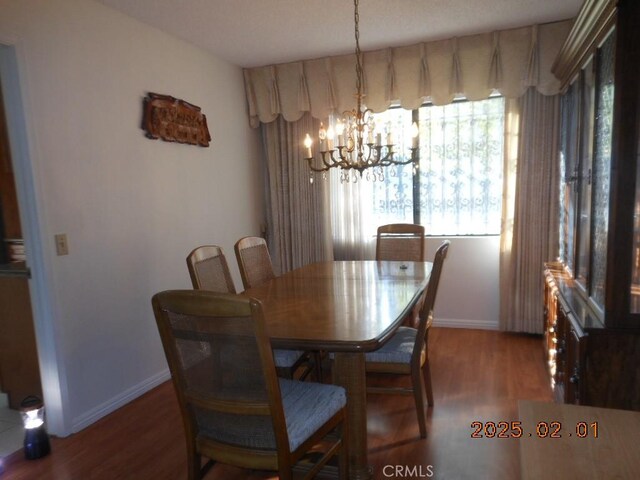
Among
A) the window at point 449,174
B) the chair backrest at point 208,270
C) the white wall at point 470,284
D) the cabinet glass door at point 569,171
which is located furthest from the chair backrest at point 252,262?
the cabinet glass door at point 569,171

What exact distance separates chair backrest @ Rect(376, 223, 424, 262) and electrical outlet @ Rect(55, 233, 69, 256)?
82.5 inches

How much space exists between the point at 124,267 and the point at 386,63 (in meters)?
2.60

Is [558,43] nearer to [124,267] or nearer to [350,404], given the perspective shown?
[350,404]

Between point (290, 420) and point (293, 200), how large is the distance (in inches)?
112

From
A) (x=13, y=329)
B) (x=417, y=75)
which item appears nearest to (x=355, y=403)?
(x=13, y=329)

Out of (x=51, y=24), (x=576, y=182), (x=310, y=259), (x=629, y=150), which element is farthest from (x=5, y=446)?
(x=576, y=182)

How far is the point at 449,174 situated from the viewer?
3771 millimetres

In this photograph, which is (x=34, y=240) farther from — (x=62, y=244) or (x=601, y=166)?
(x=601, y=166)

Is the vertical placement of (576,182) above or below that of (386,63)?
below

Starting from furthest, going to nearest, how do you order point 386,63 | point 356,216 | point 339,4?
point 356,216 → point 386,63 → point 339,4

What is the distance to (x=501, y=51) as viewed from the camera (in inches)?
132

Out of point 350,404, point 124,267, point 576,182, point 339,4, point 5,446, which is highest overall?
point 339,4

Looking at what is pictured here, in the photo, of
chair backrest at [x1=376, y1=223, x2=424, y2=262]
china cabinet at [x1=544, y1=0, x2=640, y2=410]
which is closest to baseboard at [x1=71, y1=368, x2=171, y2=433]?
chair backrest at [x1=376, y1=223, x2=424, y2=262]

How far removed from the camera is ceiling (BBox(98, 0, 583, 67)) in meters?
2.73
